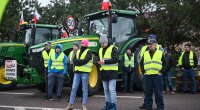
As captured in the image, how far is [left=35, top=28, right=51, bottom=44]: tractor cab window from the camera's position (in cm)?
1459

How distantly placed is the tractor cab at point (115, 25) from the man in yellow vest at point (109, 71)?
4058 mm

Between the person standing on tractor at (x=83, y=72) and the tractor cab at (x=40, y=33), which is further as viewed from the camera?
the tractor cab at (x=40, y=33)

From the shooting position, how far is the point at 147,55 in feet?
25.7

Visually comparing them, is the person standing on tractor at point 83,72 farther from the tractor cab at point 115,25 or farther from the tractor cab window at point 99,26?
the tractor cab window at point 99,26

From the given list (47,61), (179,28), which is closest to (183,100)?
(47,61)

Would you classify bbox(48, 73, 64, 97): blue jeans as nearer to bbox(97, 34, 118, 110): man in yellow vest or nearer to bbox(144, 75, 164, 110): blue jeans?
bbox(97, 34, 118, 110): man in yellow vest

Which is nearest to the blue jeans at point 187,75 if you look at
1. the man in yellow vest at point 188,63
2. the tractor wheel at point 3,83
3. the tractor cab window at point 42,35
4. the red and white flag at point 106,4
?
the man in yellow vest at point 188,63

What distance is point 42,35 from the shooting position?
581 inches

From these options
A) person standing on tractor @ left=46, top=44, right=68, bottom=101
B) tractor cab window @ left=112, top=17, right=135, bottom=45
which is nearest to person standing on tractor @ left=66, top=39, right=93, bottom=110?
person standing on tractor @ left=46, top=44, right=68, bottom=101

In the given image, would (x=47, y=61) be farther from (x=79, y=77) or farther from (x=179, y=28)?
(x=179, y=28)

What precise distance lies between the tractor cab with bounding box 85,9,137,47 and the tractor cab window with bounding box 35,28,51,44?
8.38 feet

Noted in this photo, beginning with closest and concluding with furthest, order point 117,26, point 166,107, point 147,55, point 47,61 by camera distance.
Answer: point 147,55 → point 166,107 → point 47,61 → point 117,26

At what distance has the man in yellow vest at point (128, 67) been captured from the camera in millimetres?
12195

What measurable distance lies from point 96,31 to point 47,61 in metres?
2.47
